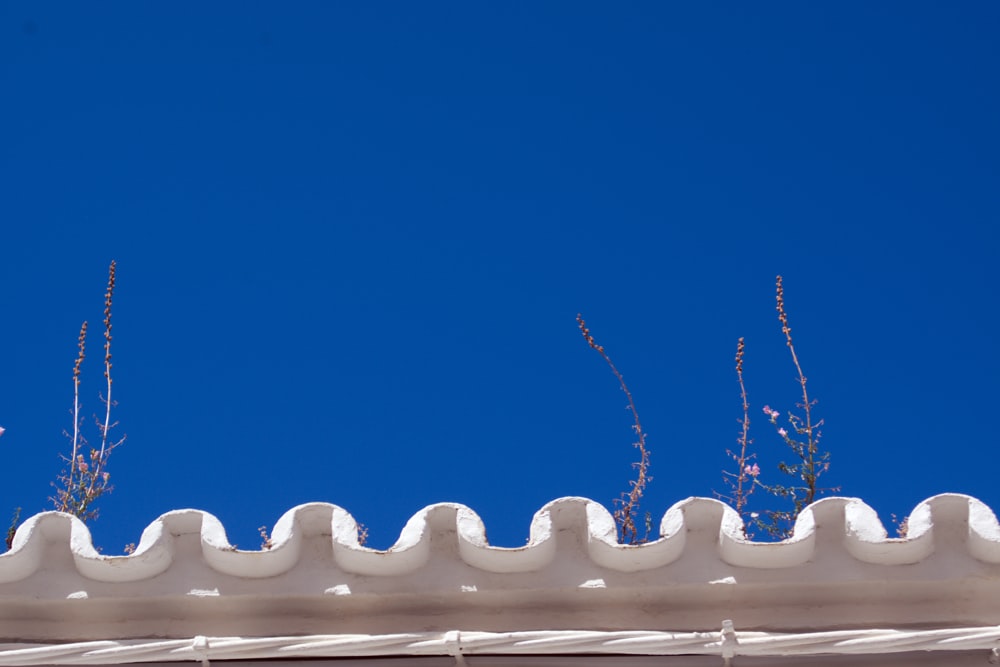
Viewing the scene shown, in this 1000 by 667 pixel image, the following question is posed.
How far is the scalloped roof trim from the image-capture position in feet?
12.6

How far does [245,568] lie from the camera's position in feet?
12.9

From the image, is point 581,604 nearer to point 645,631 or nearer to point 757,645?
point 645,631

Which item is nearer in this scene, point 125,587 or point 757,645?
point 757,645

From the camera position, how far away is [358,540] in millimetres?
3943

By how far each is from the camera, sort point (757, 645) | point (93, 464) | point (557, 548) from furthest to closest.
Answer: point (93, 464)
point (557, 548)
point (757, 645)

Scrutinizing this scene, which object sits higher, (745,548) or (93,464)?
(93,464)

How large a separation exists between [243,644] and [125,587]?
0.40m

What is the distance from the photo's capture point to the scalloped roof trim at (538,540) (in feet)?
12.6

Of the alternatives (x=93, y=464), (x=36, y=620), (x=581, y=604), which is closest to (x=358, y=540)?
(x=581, y=604)

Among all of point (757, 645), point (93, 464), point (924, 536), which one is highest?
point (93, 464)

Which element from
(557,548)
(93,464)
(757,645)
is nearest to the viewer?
(757,645)

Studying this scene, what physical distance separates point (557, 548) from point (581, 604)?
0.51 feet

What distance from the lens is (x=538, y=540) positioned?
152 inches

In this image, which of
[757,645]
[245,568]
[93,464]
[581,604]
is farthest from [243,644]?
[93,464]
